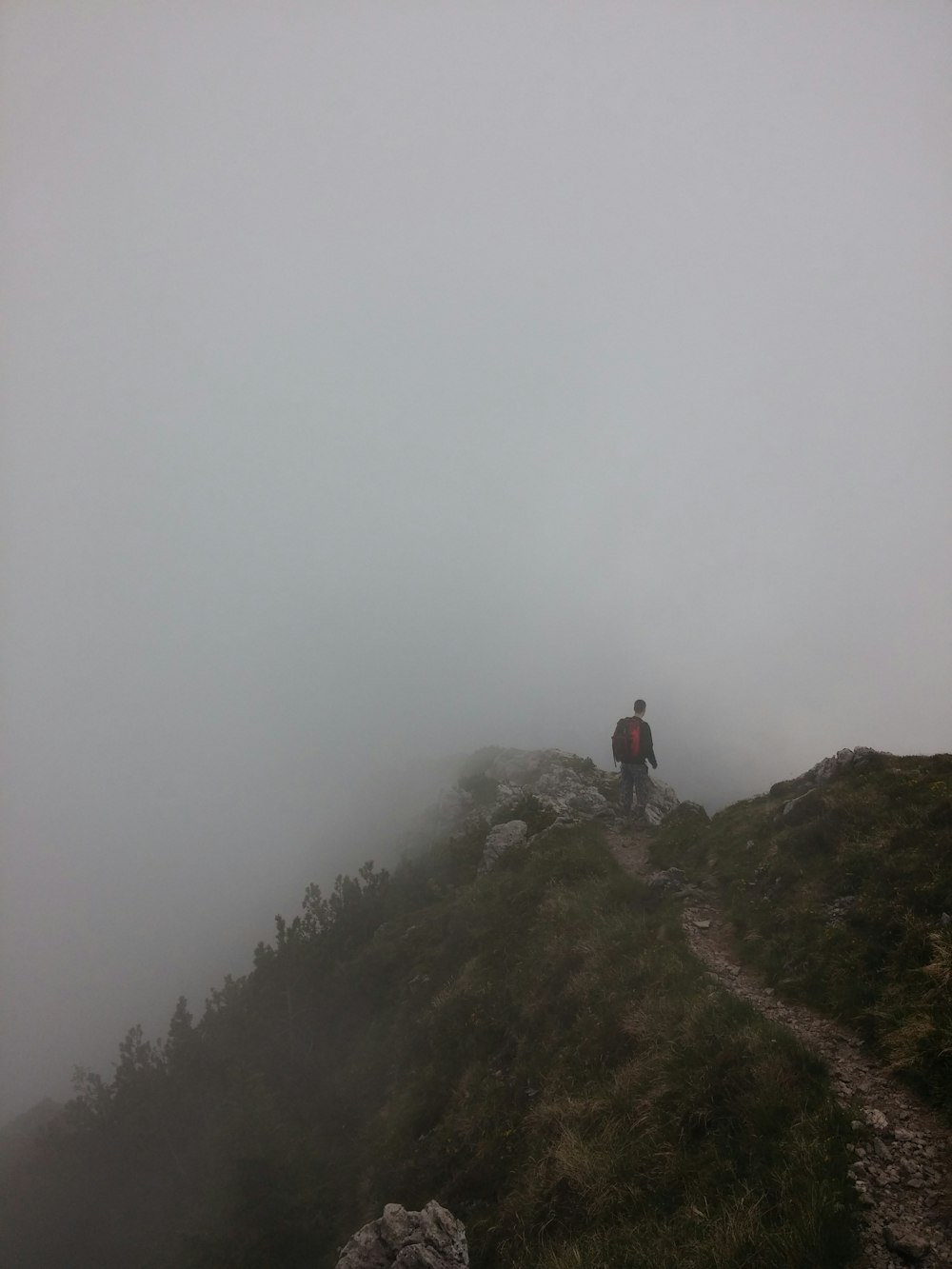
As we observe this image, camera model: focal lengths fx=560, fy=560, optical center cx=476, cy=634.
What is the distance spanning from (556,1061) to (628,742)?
1164cm

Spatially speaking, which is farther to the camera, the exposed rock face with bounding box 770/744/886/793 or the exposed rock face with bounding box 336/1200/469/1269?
the exposed rock face with bounding box 770/744/886/793

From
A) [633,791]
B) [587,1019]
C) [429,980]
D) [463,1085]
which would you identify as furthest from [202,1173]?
[633,791]

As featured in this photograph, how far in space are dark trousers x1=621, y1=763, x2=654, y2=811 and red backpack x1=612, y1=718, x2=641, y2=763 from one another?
0.79 m

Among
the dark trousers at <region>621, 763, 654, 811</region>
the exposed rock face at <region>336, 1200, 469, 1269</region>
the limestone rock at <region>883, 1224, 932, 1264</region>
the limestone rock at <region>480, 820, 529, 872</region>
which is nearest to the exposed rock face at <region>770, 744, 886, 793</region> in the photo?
the dark trousers at <region>621, 763, 654, 811</region>

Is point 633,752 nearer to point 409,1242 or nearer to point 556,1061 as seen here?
point 556,1061

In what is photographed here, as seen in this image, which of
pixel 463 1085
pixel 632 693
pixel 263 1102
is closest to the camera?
pixel 463 1085

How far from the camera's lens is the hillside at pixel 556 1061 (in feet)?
23.8

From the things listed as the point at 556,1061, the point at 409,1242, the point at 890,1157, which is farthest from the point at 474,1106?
the point at 890,1157

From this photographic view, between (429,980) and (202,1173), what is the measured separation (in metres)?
13.2

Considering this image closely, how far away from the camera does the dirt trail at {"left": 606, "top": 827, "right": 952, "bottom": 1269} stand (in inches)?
214

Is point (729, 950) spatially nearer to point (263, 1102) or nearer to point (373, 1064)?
point (373, 1064)

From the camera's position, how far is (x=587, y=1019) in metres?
11.7

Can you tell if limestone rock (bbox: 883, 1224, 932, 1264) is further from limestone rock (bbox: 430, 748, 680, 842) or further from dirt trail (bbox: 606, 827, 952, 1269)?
limestone rock (bbox: 430, 748, 680, 842)

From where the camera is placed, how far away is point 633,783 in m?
22.7
